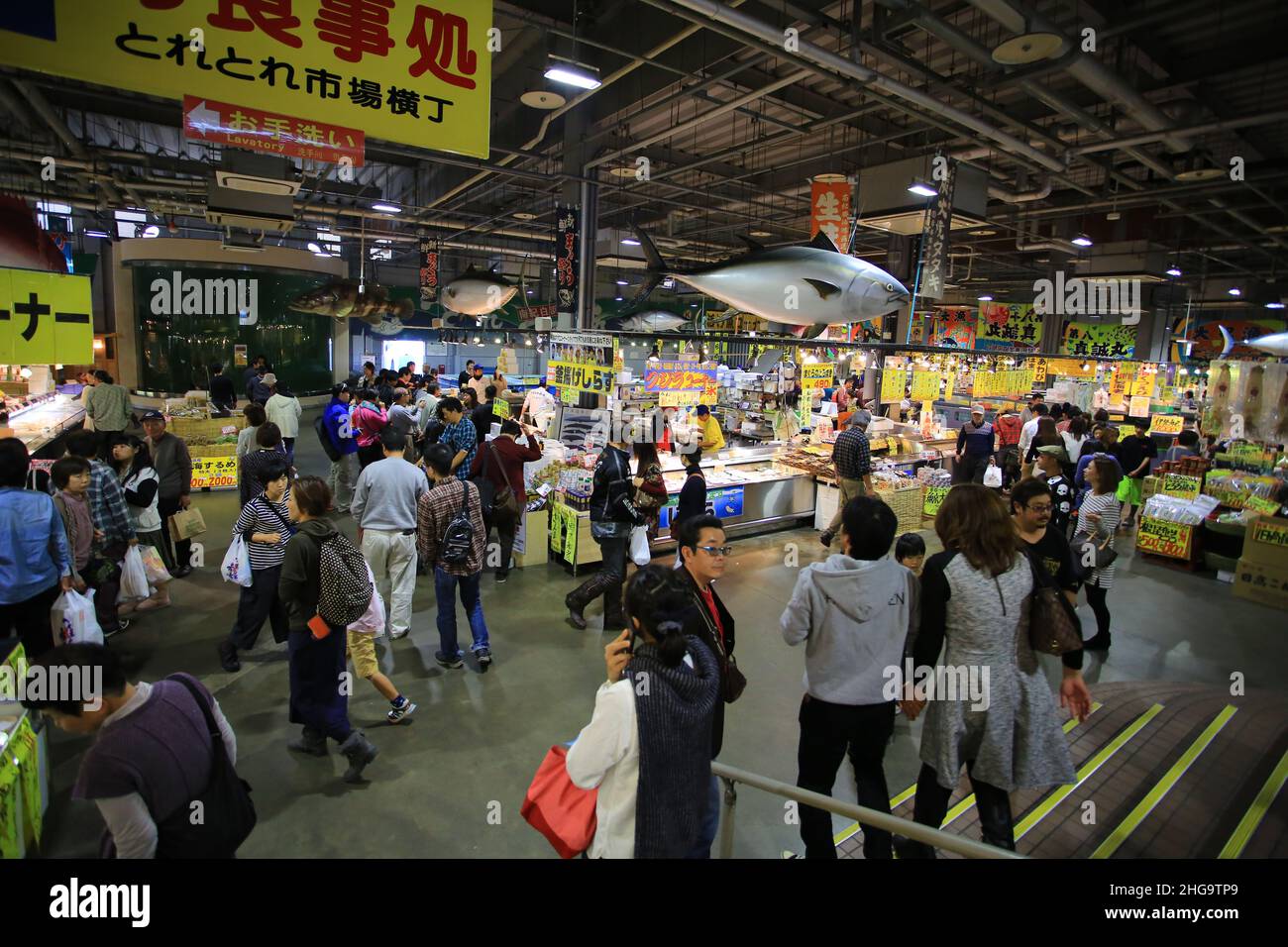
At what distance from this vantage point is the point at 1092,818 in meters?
3.36

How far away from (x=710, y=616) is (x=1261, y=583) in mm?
8091

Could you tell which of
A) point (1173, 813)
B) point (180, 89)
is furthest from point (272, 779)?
point (1173, 813)

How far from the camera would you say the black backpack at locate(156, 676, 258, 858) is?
2076 millimetres

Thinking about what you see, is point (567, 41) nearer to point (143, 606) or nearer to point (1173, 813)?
point (143, 606)

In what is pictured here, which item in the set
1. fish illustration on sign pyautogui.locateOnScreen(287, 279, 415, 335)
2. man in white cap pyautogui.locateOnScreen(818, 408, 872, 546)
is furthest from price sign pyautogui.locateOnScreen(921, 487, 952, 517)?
fish illustration on sign pyautogui.locateOnScreen(287, 279, 415, 335)

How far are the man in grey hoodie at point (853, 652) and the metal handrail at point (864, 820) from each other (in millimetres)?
535

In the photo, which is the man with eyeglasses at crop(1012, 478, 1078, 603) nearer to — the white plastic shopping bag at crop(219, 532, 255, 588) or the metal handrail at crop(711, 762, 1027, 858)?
the metal handrail at crop(711, 762, 1027, 858)

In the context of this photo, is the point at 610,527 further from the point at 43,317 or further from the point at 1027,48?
the point at 1027,48

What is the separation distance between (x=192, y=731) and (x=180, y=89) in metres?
2.95

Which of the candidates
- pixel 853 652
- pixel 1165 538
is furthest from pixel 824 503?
pixel 853 652

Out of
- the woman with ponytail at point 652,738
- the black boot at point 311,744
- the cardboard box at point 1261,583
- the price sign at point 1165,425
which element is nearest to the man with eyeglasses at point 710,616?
the woman with ponytail at point 652,738

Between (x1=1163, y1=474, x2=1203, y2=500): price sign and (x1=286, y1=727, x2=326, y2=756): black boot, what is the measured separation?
1171 cm

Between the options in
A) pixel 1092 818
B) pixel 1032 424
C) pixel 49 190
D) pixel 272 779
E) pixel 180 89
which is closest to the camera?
pixel 180 89

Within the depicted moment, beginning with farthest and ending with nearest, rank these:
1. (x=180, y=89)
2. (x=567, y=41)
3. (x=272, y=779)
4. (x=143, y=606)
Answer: (x=567, y=41) → (x=143, y=606) → (x=272, y=779) → (x=180, y=89)
